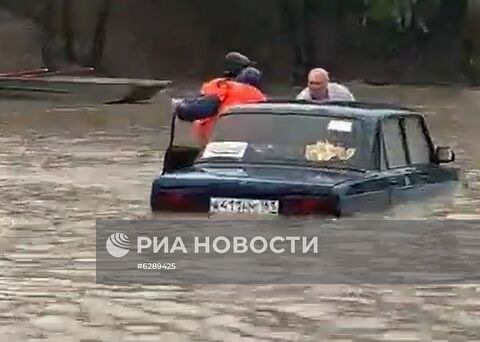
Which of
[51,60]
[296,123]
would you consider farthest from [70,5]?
[296,123]

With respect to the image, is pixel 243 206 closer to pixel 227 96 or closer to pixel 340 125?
pixel 340 125

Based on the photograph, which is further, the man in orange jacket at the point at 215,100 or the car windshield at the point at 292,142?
the man in orange jacket at the point at 215,100

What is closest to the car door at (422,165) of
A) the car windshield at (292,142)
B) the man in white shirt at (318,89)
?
the car windshield at (292,142)

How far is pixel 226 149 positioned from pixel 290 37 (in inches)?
1739

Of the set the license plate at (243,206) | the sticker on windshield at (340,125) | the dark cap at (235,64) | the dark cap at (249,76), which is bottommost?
the license plate at (243,206)

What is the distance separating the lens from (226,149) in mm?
13320

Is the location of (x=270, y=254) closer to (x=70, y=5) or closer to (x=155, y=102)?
(x=155, y=102)

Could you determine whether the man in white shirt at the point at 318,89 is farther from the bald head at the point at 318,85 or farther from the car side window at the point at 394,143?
the car side window at the point at 394,143

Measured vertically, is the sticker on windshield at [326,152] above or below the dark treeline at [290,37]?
below

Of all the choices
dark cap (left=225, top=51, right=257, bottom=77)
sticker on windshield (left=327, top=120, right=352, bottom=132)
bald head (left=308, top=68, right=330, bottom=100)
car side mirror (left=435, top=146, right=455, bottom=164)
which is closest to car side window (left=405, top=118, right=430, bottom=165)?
car side mirror (left=435, top=146, right=455, bottom=164)

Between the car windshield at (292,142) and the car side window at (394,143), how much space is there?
1.07ft

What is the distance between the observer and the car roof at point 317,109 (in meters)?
13.5

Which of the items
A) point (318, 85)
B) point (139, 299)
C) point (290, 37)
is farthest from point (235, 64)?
point (290, 37)

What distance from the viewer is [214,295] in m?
10.6
